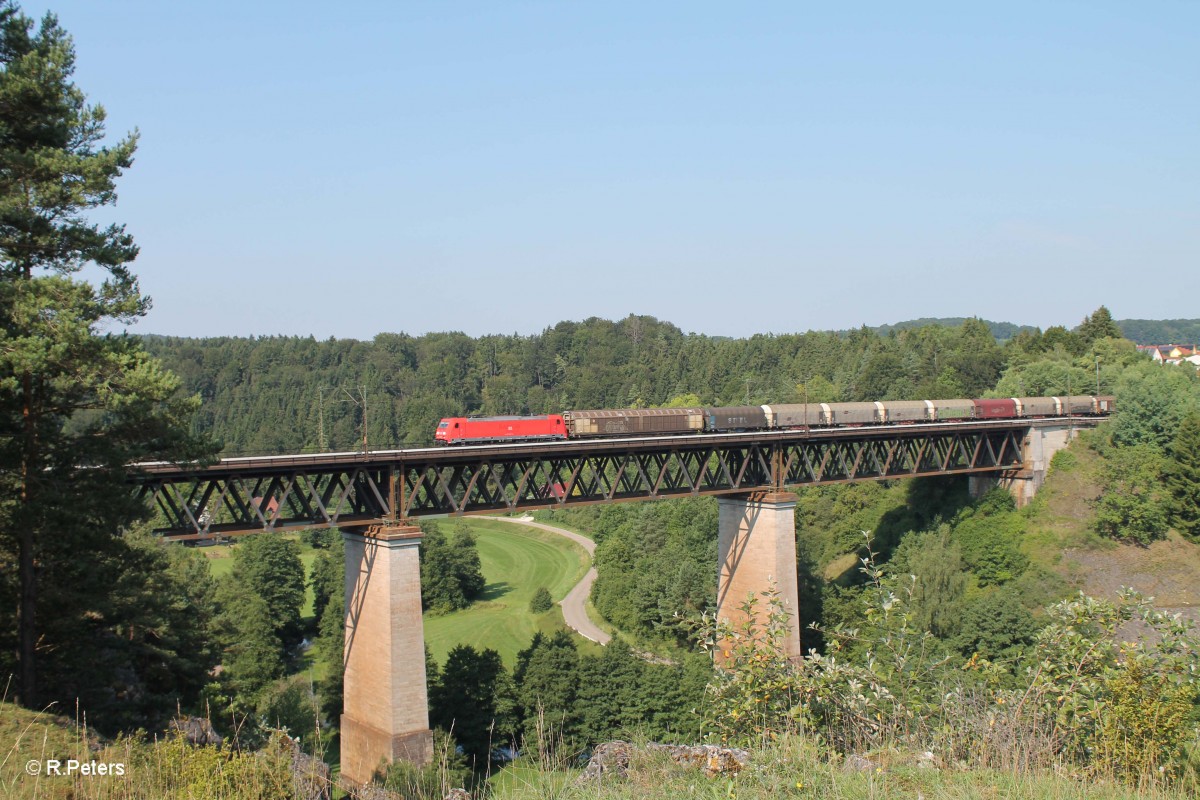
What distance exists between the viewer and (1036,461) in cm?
6147

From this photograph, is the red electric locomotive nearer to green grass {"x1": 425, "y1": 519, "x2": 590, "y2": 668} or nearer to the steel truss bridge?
the steel truss bridge

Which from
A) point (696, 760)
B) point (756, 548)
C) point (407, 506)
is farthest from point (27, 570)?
point (756, 548)

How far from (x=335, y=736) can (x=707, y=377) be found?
112118 millimetres

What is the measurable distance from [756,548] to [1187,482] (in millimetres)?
28307

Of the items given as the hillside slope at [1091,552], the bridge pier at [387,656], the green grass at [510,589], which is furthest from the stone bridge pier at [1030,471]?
the bridge pier at [387,656]

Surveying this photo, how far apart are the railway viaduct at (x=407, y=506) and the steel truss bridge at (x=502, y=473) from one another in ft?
0.26

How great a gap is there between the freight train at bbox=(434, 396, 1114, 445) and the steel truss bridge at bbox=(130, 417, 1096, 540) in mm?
3276

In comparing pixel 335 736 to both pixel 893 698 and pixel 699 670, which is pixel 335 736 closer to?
pixel 699 670

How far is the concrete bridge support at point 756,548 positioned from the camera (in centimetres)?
4641

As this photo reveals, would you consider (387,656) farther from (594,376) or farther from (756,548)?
(594,376)

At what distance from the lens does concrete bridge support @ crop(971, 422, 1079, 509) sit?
61.2 meters

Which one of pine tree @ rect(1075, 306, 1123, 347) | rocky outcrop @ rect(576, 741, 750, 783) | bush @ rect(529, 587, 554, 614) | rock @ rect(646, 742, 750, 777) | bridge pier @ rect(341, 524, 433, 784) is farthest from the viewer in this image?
pine tree @ rect(1075, 306, 1123, 347)

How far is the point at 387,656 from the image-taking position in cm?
3459

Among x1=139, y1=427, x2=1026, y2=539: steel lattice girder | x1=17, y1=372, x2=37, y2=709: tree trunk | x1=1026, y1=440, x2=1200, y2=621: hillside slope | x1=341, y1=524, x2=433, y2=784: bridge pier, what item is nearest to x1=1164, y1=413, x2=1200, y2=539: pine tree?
x1=1026, y1=440, x2=1200, y2=621: hillside slope
